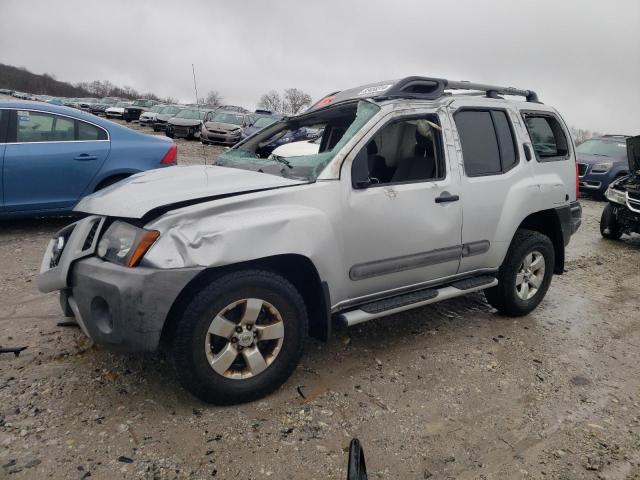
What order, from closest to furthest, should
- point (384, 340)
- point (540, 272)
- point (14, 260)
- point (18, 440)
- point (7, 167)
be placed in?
1. point (18, 440)
2. point (384, 340)
3. point (540, 272)
4. point (14, 260)
5. point (7, 167)

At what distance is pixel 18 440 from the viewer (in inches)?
91.3

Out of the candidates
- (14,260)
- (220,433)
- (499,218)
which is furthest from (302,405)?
(14,260)

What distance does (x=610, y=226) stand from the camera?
7.88 m

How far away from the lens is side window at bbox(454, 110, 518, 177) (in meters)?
3.53

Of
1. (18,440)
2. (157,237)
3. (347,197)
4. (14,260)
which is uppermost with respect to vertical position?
(347,197)

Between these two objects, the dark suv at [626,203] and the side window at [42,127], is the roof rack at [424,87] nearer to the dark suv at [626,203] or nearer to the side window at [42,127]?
the side window at [42,127]

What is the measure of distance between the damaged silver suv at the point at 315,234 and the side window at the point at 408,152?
1cm

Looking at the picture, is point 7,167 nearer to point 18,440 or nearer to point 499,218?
point 18,440

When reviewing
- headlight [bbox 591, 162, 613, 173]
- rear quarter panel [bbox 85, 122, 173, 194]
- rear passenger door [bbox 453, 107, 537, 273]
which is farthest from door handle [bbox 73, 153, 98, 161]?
headlight [bbox 591, 162, 613, 173]

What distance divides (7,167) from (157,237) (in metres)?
3.91

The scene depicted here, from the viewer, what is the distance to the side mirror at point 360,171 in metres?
2.91

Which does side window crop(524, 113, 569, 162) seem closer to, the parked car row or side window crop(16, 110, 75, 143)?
side window crop(16, 110, 75, 143)

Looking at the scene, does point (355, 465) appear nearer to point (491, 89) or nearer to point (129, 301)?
point (129, 301)

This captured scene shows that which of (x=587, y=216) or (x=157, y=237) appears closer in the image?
(x=157, y=237)
